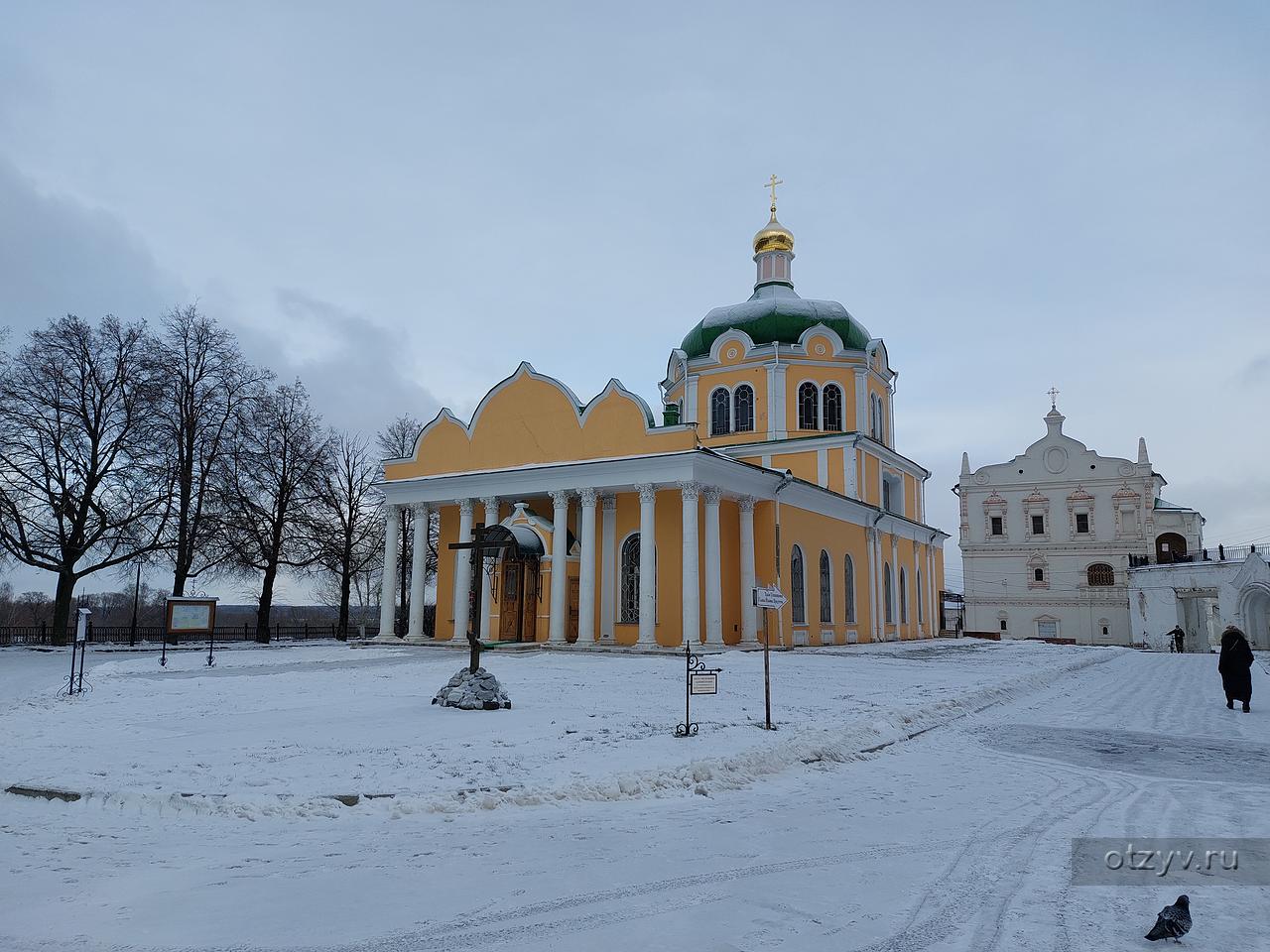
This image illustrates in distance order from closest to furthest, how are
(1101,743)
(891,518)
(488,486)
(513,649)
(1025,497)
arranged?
(1101,743) < (513,649) < (488,486) < (891,518) < (1025,497)

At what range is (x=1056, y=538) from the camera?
167 feet

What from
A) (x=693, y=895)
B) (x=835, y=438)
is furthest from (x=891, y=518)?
(x=693, y=895)

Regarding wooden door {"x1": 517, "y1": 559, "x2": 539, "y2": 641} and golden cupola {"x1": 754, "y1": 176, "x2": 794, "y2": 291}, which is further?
golden cupola {"x1": 754, "y1": 176, "x2": 794, "y2": 291}

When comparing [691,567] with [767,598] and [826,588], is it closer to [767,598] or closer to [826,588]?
[826,588]

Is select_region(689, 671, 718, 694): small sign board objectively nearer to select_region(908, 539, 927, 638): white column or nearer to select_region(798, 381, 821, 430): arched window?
select_region(798, 381, 821, 430): arched window

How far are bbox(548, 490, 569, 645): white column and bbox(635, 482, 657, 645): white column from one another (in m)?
2.40

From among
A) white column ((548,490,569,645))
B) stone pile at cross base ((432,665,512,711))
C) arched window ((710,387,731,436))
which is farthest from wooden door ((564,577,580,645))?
stone pile at cross base ((432,665,512,711))

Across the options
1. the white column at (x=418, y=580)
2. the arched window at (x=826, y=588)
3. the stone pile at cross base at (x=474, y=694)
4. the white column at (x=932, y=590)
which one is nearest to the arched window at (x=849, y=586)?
the arched window at (x=826, y=588)

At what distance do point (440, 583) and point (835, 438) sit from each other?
1478 cm

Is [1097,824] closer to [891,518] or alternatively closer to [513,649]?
[513,649]

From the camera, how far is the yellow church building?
24359mm

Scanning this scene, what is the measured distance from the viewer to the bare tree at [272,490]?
30.7 meters

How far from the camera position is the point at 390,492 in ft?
94.5

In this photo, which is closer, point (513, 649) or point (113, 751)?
point (113, 751)
